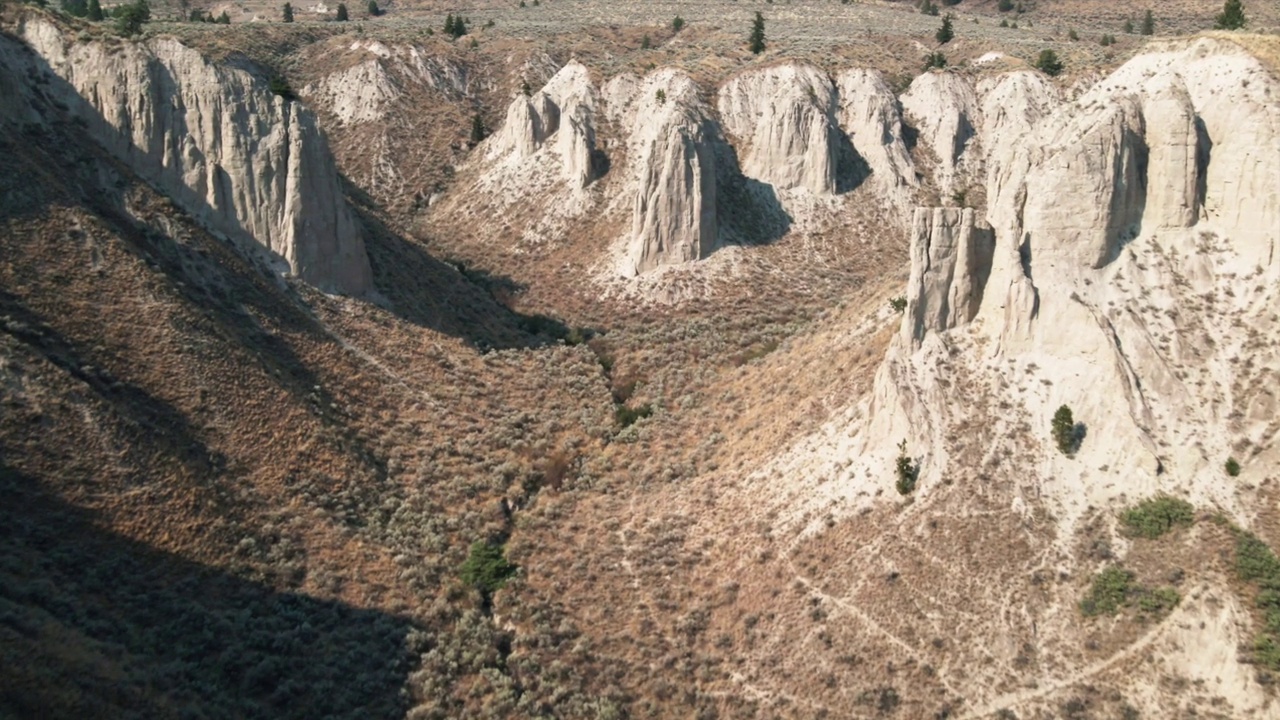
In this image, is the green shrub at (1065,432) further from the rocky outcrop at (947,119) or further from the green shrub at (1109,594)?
the rocky outcrop at (947,119)

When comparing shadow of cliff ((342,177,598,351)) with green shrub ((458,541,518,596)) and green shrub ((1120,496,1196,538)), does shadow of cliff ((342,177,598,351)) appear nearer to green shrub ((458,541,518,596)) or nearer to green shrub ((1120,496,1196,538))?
green shrub ((458,541,518,596))

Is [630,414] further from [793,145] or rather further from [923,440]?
[793,145]

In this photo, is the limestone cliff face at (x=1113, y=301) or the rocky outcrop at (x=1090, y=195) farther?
the rocky outcrop at (x=1090, y=195)

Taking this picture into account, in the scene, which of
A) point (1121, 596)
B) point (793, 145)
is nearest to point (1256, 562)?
point (1121, 596)

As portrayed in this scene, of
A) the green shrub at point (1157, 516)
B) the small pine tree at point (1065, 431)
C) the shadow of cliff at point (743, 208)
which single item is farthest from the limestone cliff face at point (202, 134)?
the green shrub at point (1157, 516)

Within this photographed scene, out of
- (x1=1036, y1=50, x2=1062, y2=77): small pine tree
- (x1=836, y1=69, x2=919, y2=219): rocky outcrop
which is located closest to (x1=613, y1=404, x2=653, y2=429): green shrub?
(x1=836, y1=69, x2=919, y2=219): rocky outcrop

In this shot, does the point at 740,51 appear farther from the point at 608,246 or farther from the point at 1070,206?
the point at 1070,206
